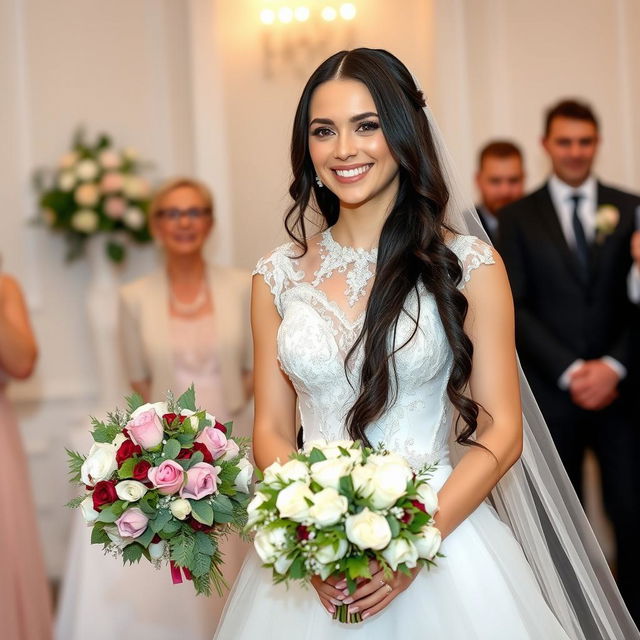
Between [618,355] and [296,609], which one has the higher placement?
[618,355]

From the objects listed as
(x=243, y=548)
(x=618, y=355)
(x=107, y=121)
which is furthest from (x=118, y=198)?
(x=618, y=355)

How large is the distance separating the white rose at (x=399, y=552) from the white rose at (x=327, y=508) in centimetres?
12

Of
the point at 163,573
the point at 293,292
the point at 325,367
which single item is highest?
the point at 293,292

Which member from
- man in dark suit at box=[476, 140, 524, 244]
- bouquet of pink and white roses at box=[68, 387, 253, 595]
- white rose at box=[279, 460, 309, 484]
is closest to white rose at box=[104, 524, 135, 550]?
bouquet of pink and white roses at box=[68, 387, 253, 595]

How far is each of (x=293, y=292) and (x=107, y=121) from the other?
4.30 m

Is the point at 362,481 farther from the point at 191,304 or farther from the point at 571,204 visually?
the point at 571,204

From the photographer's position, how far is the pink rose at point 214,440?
2.77 metres

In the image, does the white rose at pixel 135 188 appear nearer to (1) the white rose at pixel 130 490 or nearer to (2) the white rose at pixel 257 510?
(1) the white rose at pixel 130 490

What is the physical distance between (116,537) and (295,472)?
569 millimetres

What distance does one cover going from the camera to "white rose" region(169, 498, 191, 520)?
104 inches

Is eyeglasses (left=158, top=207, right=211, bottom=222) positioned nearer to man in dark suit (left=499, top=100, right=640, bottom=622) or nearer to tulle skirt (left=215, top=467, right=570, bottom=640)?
man in dark suit (left=499, top=100, right=640, bottom=622)

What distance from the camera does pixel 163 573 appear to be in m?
5.24

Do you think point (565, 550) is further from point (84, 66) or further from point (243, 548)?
point (84, 66)

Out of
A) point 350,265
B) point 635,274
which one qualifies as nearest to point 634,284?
point 635,274
